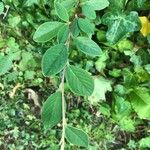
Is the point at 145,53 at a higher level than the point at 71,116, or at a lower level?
higher

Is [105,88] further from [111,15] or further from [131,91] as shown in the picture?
[111,15]

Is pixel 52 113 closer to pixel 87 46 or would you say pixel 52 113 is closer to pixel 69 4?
pixel 87 46

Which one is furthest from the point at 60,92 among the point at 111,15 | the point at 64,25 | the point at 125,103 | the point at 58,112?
the point at 125,103

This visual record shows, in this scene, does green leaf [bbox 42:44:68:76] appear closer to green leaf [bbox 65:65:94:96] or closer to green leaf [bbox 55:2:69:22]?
green leaf [bbox 65:65:94:96]

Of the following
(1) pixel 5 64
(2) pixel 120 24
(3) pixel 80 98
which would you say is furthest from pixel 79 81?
(3) pixel 80 98

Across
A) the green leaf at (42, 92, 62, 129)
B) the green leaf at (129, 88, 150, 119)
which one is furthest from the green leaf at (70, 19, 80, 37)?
the green leaf at (129, 88, 150, 119)

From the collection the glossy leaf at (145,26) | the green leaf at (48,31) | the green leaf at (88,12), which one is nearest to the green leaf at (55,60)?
the green leaf at (48,31)

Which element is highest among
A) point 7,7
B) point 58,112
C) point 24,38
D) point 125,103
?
point 58,112
